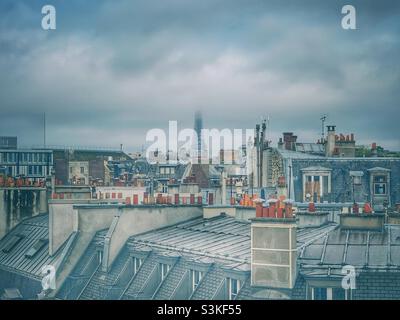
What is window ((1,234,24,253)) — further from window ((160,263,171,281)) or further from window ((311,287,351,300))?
window ((311,287,351,300))

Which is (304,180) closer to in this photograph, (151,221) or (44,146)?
(151,221)

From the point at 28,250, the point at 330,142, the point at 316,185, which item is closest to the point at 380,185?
the point at 316,185

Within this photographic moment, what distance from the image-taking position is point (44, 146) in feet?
37.0

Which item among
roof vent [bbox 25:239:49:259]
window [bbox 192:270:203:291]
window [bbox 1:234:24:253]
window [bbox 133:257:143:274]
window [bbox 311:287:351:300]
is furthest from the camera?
roof vent [bbox 25:239:49:259]

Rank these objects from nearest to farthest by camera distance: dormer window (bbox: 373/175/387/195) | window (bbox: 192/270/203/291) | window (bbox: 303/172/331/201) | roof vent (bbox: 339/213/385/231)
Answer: roof vent (bbox: 339/213/385/231)
window (bbox: 192/270/203/291)
dormer window (bbox: 373/175/387/195)
window (bbox: 303/172/331/201)

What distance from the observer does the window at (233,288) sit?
10.1 meters

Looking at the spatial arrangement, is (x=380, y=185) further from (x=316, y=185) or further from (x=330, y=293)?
(x=330, y=293)

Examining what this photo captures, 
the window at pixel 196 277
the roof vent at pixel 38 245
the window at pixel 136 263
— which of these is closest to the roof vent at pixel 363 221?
the window at pixel 196 277

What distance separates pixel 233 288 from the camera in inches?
401

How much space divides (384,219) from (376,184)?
11.3ft

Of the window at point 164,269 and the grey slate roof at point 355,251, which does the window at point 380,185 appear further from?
the window at point 164,269

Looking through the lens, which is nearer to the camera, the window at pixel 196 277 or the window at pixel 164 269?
the window at pixel 196 277

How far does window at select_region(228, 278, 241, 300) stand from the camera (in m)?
10.1

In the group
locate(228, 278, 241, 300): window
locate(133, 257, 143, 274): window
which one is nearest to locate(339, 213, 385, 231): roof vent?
locate(228, 278, 241, 300): window
